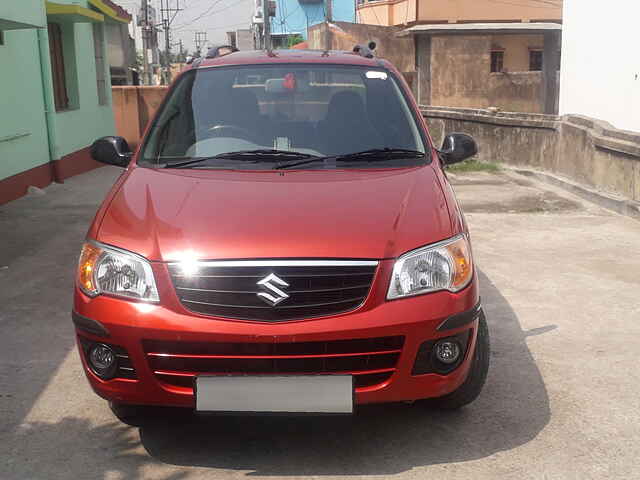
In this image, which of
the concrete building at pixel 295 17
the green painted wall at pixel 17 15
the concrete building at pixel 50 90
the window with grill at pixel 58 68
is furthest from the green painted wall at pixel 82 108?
the concrete building at pixel 295 17

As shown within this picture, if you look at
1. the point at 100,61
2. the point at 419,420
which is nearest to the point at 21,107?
the point at 100,61

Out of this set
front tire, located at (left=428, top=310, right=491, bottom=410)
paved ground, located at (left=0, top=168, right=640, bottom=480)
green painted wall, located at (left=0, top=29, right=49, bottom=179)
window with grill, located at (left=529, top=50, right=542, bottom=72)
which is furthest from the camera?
window with grill, located at (left=529, top=50, right=542, bottom=72)

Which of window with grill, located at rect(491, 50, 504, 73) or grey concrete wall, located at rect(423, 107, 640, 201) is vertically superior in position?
window with grill, located at rect(491, 50, 504, 73)

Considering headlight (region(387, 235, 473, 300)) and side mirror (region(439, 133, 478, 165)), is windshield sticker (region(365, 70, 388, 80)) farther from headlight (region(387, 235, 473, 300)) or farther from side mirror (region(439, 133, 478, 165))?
headlight (region(387, 235, 473, 300))

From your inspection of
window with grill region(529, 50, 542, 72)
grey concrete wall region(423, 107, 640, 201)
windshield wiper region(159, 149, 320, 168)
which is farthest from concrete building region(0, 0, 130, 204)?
window with grill region(529, 50, 542, 72)

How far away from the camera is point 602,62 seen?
12141mm

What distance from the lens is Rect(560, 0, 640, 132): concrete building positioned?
11.2m

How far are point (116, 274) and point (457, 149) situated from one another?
7.72 ft

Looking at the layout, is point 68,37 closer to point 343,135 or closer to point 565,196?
point 565,196

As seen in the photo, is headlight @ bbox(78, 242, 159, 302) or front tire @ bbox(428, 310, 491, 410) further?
front tire @ bbox(428, 310, 491, 410)

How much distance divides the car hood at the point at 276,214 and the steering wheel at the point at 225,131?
44cm

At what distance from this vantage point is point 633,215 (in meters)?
9.39

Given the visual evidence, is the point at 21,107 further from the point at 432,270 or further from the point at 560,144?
the point at 432,270

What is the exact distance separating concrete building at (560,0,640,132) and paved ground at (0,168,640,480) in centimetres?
537
